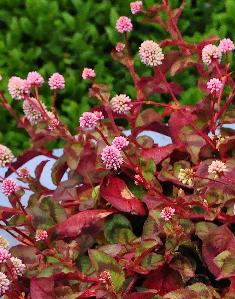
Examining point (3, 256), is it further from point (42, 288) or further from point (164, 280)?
point (164, 280)

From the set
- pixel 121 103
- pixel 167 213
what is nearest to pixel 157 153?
pixel 121 103

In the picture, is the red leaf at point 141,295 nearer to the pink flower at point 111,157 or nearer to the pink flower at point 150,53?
the pink flower at point 111,157

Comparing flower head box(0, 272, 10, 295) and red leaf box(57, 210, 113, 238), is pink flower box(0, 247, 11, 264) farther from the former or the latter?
red leaf box(57, 210, 113, 238)

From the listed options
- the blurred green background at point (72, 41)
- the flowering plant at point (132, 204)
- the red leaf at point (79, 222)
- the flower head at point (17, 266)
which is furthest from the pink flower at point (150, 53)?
the blurred green background at point (72, 41)

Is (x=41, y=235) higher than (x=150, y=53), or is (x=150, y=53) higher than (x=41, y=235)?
(x=150, y=53)

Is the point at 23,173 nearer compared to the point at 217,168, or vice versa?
the point at 217,168

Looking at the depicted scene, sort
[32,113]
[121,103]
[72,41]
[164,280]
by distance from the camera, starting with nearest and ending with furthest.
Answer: [164,280] → [121,103] → [32,113] → [72,41]

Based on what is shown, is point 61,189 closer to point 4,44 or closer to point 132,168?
point 132,168
